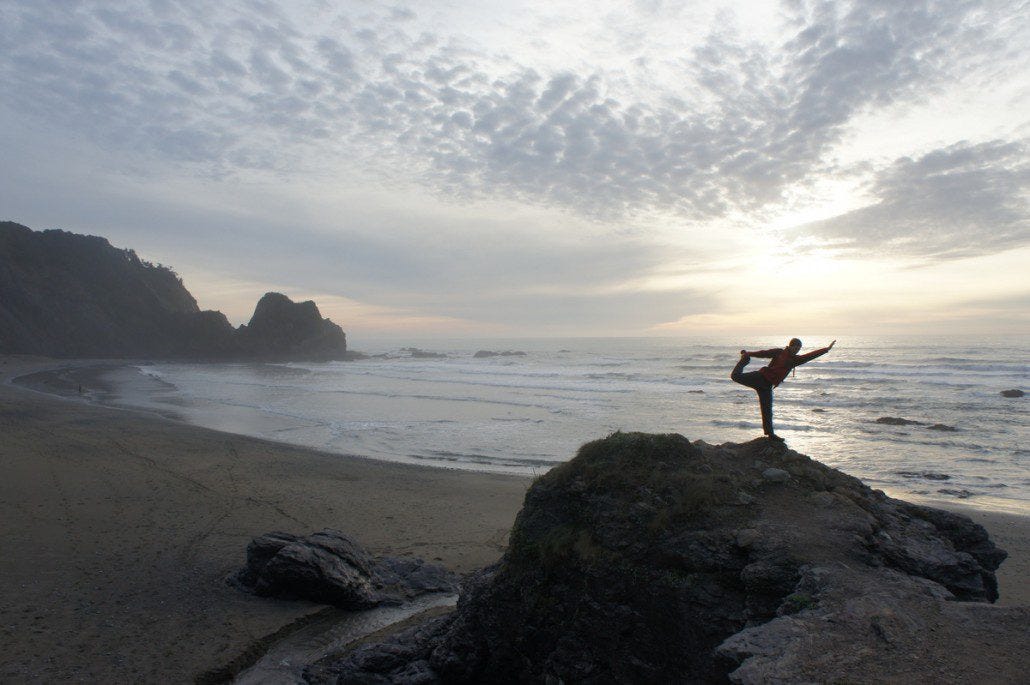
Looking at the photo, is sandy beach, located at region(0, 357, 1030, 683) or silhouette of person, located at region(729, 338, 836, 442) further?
silhouette of person, located at region(729, 338, 836, 442)

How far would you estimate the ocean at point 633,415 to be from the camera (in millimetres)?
18812

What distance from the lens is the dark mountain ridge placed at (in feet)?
232

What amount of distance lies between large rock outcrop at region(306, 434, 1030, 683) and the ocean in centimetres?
700

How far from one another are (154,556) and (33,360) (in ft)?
230

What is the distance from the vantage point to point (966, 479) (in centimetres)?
1655

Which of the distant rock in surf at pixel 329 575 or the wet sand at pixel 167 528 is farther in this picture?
the distant rock in surf at pixel 329 575

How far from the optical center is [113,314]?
79.2m

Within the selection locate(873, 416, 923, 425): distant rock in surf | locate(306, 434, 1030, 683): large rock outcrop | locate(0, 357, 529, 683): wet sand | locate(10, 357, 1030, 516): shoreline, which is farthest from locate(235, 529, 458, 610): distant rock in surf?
locate(873, 416, 923, 425): distant rock in surf

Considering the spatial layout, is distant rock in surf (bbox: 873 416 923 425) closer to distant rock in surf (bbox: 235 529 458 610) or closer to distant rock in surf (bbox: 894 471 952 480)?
distant rock in surf (bbox: 894 471 952 480)

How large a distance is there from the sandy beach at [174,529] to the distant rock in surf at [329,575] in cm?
28

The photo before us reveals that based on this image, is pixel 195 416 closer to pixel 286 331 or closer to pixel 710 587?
pixel 710 587

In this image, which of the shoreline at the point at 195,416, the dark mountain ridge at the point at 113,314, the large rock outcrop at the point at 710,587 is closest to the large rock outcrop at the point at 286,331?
the dark mountain ridge at the point at 113,314

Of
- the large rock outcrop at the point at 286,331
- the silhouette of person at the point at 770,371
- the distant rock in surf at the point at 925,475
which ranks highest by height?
the large rock outcrop at the point at 286,331

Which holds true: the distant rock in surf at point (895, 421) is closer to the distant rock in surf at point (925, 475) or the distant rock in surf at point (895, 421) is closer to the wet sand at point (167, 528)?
the distant rock in surf at point (925, 475)
